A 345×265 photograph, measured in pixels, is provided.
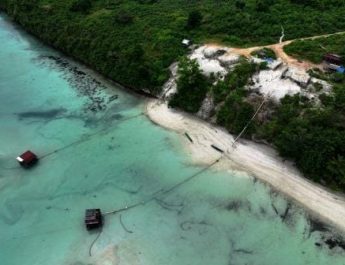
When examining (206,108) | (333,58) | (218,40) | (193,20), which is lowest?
(206,108)

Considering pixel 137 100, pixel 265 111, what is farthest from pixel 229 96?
pixel 137 100

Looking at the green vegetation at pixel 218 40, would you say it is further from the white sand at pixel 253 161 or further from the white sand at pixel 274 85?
the white sand at pixel 253 161

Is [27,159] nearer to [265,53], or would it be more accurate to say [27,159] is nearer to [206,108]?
[206,108]

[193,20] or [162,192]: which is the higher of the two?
[193,20]

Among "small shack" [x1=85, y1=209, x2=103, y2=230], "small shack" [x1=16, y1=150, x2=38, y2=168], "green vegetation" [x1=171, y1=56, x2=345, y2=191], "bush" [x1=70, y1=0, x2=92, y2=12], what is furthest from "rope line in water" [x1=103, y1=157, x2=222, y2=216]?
"bush" [x1=70, y1=0, x2=92, y2=12]

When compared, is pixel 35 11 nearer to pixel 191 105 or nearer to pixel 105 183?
pixel 191 105

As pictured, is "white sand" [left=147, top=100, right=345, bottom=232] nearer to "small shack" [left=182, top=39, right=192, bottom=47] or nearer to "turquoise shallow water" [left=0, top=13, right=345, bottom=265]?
"turquoise shallow water" [left=0, top=13, right=345, bottom=265]

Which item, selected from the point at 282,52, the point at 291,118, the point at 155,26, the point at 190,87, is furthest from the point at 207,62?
the point at 291,118
